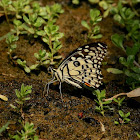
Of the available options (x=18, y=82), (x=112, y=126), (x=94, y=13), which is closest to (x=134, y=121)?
(x=112, y=126)

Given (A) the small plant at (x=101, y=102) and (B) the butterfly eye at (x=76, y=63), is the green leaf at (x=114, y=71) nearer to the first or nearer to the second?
(B) the butterfly eye at (x=76, y=63)

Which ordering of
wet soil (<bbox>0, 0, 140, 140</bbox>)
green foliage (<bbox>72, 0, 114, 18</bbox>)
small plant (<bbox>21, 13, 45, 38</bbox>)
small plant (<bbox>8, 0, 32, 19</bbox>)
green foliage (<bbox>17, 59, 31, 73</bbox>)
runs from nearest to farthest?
wet soil (<bbox>0, 0, 140, 140</bbox>) → green foliage (<bbox>17, 59, 31, 73</bbox>) → small plant (<bbox>21, 13, 45, 38</bbox>) → small plant (<bbox>8, 0, 32, 19</bbox>) → green foliage (<bbox>72, 0, 114, 18</bbox>)

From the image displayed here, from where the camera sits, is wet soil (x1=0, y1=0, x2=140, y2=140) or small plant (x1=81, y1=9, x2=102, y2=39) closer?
wet soil (x1=0, y1=0, x2=140, y2=140)

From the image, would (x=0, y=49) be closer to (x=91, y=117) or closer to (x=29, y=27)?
(x=29, y=27)

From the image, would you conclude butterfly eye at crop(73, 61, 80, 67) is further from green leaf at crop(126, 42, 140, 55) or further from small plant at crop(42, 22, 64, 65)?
green leaf at crop(126, 42, 140, 55)

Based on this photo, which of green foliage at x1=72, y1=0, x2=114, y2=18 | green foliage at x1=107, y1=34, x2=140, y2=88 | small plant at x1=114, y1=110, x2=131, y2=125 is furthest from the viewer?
green foliage at x1=72, y1=0, x2=114, y2=18

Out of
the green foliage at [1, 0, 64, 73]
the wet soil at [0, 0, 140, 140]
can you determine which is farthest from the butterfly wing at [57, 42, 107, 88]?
the green foliage at [1, 0, 64, 73]
